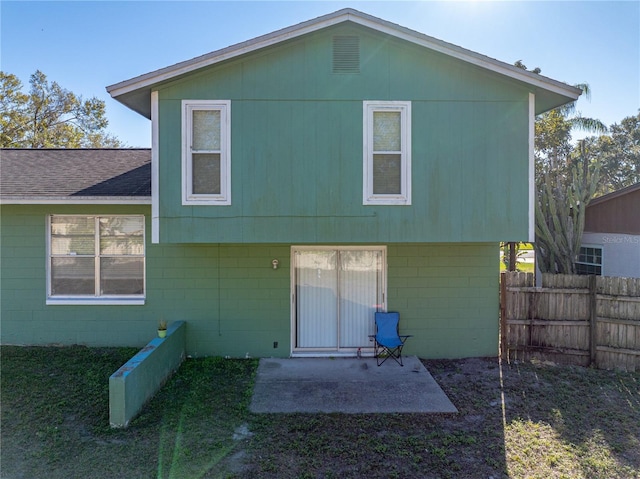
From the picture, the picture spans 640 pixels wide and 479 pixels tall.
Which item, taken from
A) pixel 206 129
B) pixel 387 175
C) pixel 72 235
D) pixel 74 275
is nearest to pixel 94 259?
pixel 74 275

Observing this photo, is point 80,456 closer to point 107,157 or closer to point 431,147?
point 431,147

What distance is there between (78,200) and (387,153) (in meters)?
5.27

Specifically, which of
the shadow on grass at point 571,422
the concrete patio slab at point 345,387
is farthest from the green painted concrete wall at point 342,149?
the shadow on grass at point 571,422

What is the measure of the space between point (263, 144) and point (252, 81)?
1.00 m

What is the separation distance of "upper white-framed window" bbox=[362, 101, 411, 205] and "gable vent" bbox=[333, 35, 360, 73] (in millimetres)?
646

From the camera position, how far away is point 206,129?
574cm

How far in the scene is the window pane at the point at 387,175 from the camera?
18.9ft

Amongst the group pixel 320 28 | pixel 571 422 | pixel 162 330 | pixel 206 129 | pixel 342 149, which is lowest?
pixel 571 422

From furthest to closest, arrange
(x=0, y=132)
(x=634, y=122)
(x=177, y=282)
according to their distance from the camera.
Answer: (x=634, y=122) < (x=0, y=132) < (x=177, y=282)

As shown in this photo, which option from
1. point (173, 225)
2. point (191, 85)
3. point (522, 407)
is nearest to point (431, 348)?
point (522, 407)

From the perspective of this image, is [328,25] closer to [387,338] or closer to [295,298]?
[295,298]

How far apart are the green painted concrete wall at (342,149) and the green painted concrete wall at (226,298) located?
1.27 metres

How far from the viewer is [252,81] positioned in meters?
5.75

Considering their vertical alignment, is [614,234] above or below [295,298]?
above
